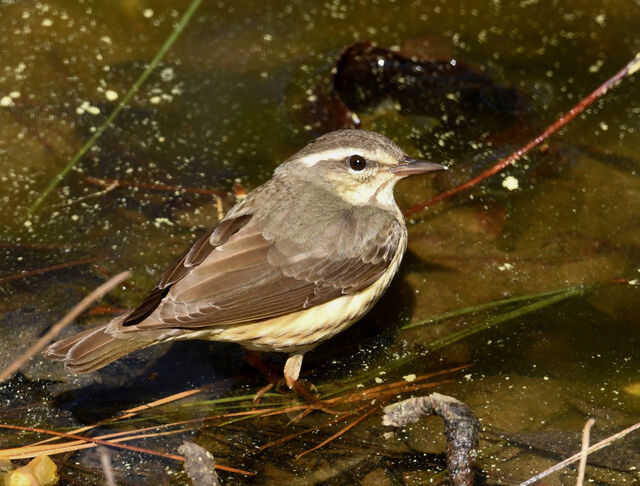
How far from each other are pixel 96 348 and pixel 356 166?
71.5 inches

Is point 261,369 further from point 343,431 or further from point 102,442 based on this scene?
point 102,442

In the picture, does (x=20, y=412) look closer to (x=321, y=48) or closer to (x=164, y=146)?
(x=164, y=146)

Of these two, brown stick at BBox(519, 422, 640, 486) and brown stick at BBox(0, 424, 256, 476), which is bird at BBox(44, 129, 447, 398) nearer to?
brown stick at BBox(0, 424, 256, 476)

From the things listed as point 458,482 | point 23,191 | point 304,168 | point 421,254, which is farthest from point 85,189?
point 458,482

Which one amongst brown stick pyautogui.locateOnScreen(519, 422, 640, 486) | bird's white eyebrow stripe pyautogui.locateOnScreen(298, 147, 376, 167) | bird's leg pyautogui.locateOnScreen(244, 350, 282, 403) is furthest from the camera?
bird's white eyebrow stripe pyautogui.locateOnScreen(298, 147, 376, 167)

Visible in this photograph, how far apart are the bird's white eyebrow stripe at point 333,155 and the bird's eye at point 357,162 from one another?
0.9 inches

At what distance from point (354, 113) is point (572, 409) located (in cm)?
301

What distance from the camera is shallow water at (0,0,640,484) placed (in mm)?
4613

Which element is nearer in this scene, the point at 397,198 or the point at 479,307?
the point at 479,307

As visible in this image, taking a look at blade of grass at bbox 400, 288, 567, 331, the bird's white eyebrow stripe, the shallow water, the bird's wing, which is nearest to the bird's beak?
the bird's white eyebrow stripe

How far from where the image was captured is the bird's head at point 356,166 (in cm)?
518

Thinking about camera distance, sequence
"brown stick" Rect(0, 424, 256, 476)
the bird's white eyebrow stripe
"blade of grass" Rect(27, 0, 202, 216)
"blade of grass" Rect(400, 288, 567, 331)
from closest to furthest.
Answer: "brown stick" Rect(0, 424, 256, 476)
the bird's white eyebrow stripe
"blade of grass" Rect(400, 288, 567, 331)
"blade of grass" Rect(27, 0, 202, 216)

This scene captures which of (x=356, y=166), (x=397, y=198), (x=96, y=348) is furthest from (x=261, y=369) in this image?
(x=397, y=198)

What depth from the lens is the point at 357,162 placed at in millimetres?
5191
